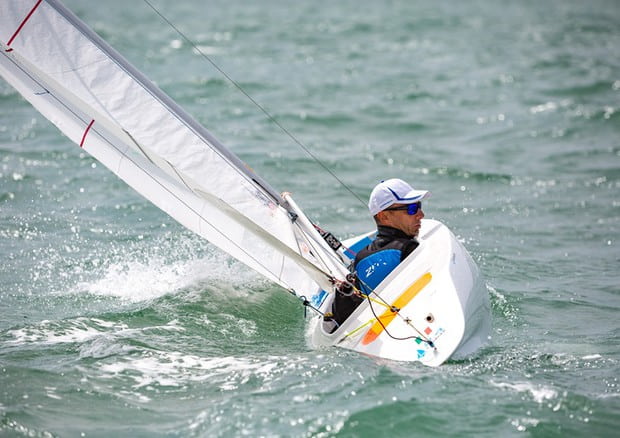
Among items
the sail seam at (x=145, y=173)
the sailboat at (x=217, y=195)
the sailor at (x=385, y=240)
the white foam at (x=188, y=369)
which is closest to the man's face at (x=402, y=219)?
the sailor at (x=385, y=240)

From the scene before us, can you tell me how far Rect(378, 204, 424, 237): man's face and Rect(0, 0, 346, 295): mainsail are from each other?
1.25 ft

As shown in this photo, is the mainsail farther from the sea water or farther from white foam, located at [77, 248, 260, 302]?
white foam, located at [77, 248, 260, 302]

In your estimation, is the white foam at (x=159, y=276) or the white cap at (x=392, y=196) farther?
the white foam at (x=159, y=276)

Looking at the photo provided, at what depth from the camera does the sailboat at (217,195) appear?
15.5 feet

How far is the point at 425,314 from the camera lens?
4766mm

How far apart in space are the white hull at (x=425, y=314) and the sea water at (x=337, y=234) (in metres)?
0.13

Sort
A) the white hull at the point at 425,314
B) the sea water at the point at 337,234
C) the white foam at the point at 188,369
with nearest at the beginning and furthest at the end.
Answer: the sea water at the point at 337,234 < the white foam at the point at 188,369 < the white hull at the point at 425,314

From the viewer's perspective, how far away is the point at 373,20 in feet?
77.2

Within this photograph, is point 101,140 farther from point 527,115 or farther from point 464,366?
point 527,115

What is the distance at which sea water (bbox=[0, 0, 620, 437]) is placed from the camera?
4145mm

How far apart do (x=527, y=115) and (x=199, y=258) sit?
7298 mm

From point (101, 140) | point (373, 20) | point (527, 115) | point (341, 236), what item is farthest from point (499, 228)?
point (373, 20)

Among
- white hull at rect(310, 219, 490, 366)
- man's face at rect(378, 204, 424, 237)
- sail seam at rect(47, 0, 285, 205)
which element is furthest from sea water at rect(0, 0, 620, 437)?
sail seam at rect(47, 0, 285, 205)

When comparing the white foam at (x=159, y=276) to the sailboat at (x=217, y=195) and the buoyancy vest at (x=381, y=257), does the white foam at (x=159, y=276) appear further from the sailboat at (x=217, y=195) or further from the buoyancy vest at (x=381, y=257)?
the buoyancy vest at (x=381, y=257)
